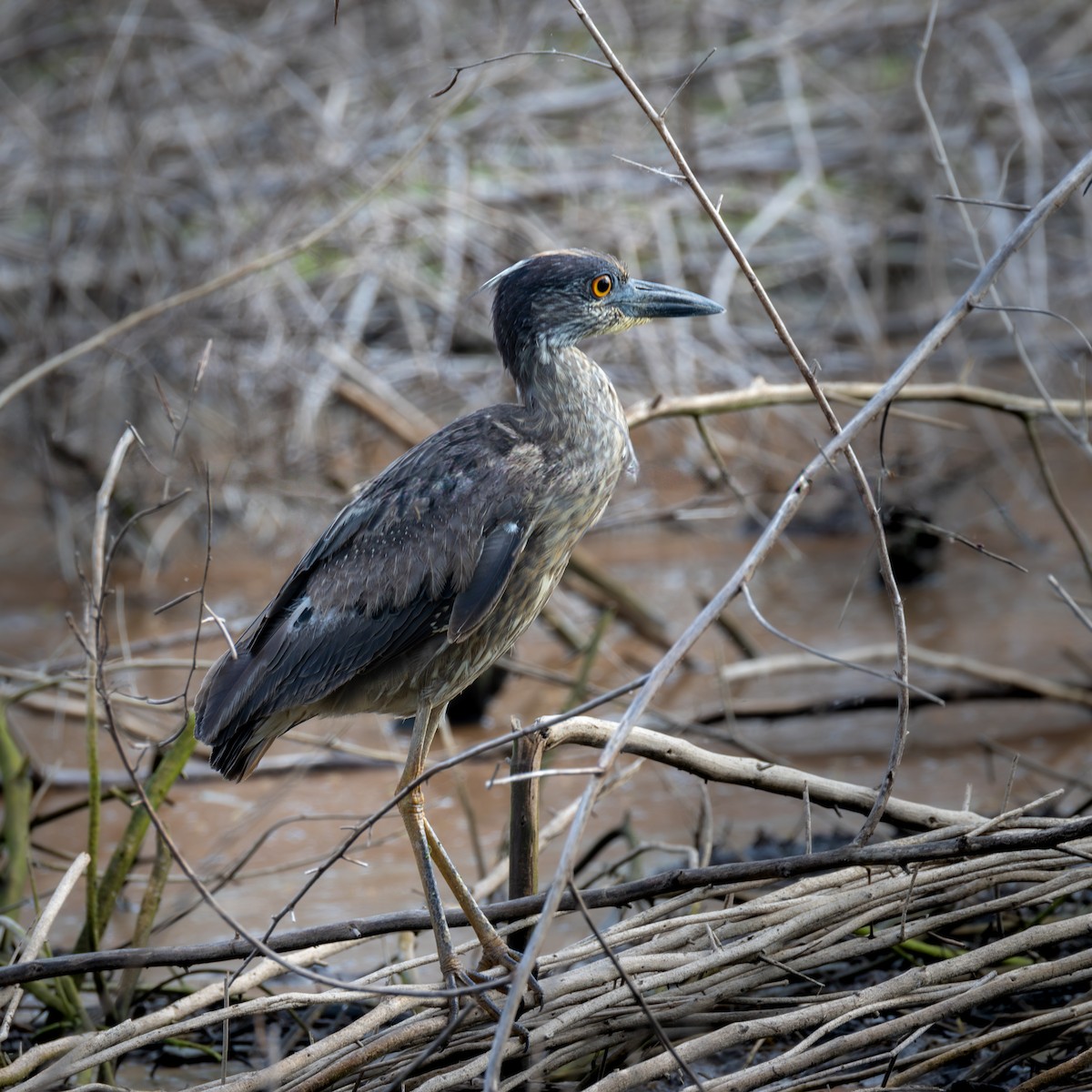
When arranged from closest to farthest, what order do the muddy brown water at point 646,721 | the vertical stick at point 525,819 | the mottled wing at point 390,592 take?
the vertical stick at point 525,819 < the mottled wing at point 390,592 < the muddy brown water at point 646,721

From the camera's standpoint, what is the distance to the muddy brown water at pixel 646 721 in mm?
4461

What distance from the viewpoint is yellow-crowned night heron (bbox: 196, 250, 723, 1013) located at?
126 inches

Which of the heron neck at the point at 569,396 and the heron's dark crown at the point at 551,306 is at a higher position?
the heron's dark crown at the point at 551,306

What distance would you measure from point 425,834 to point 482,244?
422 cm

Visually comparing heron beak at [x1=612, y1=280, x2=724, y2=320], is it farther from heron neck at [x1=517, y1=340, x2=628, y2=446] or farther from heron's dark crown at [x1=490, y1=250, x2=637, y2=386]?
heron neck at [x1=517, y1=340, x2=628, y2=446]

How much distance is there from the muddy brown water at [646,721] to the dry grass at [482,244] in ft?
0.33

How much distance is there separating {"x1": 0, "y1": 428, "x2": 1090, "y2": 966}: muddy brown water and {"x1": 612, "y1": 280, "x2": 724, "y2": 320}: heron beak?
85 cm

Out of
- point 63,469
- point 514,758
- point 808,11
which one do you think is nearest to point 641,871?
point 514,758

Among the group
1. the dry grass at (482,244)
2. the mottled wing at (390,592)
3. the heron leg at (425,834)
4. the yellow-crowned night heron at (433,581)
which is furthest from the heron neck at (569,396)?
the dry grass at (482,244)

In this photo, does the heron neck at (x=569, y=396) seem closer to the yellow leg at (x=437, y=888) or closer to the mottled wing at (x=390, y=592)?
the mottled wing at (x=390, y=592)

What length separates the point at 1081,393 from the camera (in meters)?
3.51

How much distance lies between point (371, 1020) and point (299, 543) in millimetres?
4524

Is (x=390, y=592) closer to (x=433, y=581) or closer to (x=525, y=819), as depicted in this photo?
(x=433, y=581)

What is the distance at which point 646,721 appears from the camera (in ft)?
17.0
